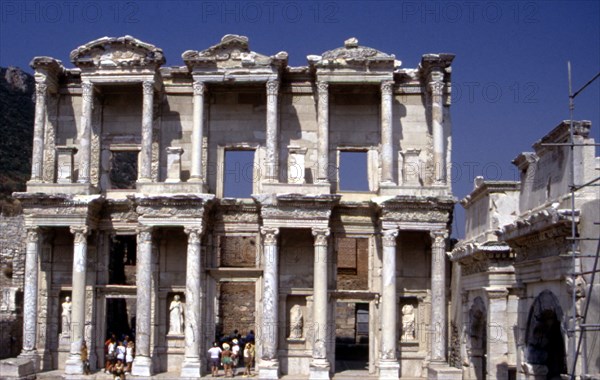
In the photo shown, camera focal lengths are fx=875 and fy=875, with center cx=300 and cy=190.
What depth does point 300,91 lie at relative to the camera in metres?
26.6

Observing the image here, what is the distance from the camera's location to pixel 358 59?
25156 mm

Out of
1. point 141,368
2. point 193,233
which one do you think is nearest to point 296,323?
point 193,233

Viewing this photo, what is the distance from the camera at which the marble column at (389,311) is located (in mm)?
24062

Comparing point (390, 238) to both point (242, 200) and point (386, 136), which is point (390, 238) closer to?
point (386, 136)

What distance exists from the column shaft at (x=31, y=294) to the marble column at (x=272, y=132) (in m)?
6.92

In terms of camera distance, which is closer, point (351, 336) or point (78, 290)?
point (78, 290)

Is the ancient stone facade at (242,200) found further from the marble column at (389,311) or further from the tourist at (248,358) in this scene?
the tourist at (248,358)

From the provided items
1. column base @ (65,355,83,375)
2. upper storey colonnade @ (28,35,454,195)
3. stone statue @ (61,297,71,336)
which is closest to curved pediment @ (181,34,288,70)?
upper storey colonnade @ (28,35,454,195)

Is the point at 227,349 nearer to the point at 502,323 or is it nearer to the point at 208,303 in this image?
the point at 208,303

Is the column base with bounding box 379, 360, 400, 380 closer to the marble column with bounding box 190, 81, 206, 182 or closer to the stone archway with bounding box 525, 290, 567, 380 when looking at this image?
the stone archway with bounding box 525, 290, 567, 380

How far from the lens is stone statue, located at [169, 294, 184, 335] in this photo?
2558 cm

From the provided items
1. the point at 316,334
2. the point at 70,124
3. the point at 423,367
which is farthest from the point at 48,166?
the point at 423,367

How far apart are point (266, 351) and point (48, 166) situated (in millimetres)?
8843

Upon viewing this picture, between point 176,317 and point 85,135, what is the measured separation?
592 cm
